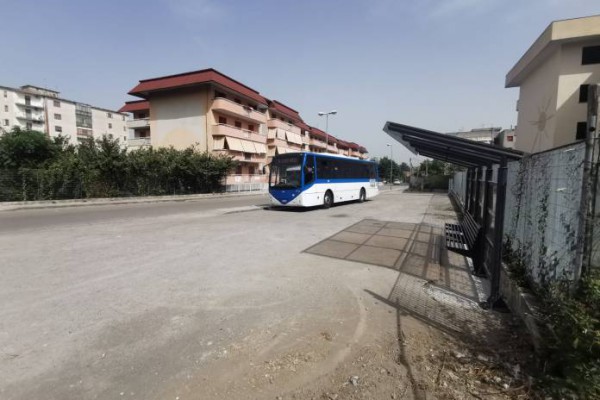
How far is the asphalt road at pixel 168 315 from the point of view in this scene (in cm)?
284

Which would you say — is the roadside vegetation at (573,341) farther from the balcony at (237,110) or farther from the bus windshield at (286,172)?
the balcony at (237,110)

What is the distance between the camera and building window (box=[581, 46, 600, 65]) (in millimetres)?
24020

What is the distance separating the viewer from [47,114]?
68.6 m

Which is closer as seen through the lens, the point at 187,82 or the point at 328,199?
the point at 328,199

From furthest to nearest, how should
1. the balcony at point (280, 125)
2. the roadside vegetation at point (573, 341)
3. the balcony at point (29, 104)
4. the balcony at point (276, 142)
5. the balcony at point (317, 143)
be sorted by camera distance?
the balcony at point (29, 104) < the balcony at point (317, 143) < the balcony at point (276, 142) < the balcony at point (280, 125) < the roadside vegetation at point (573, 341)

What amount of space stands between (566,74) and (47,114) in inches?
3455

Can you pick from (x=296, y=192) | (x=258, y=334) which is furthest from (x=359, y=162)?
Answer: (x=258, y=334)

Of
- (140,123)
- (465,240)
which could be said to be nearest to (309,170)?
(465,240)

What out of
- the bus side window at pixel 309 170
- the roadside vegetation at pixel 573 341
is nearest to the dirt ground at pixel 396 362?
the roadside vegetation at pixel 573 341

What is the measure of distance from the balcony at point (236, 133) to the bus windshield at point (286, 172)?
20.9m

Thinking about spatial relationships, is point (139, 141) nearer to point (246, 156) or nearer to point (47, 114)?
point (246, 156)

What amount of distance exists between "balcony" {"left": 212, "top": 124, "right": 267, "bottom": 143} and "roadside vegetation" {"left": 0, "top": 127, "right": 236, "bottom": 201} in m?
5.42

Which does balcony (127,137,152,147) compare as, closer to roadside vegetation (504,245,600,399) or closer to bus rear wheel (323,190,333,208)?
bus rear wheel (323,190,333,208)

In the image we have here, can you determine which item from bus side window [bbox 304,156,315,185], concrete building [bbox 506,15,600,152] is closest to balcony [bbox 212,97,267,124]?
bus side window [bbox 304,156,315,185]
